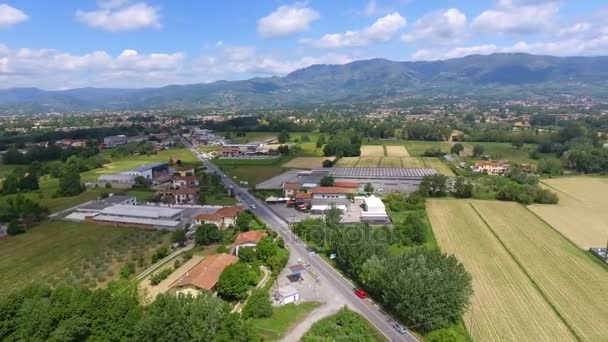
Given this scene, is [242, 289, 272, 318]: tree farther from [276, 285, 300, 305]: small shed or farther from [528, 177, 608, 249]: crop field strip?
[528, 177, 608, 249]: crop field strip

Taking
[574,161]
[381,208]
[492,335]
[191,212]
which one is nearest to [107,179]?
[191,212]

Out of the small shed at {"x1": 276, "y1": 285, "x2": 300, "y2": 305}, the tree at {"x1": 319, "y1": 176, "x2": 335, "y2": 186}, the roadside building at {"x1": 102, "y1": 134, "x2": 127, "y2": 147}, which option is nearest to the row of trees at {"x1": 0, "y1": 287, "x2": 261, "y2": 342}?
the small shed at {"x1": 276, "y1": 285, "x2": 300, "y2": 305}

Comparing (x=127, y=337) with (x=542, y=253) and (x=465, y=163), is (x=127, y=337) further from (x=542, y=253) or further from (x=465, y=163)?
(x=465, y=163)

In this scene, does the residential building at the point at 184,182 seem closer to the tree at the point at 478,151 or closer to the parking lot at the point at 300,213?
the parking lot at the point at 300,213

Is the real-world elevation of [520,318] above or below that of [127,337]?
below

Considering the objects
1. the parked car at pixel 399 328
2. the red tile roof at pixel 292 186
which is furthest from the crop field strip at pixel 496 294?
the red tile roof at pixel 292 186

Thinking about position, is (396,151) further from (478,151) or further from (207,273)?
(207,273)
